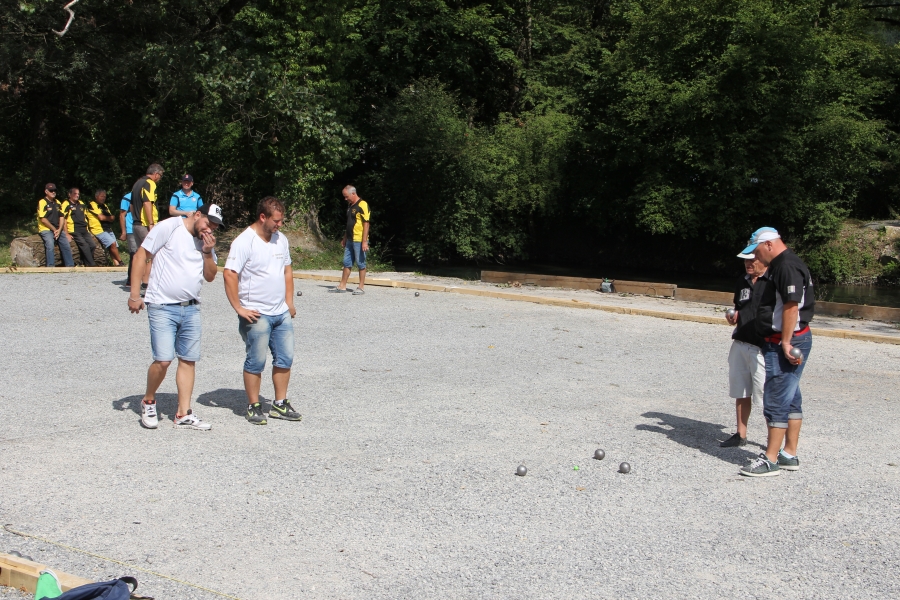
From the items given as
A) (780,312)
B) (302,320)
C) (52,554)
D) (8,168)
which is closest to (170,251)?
(52,554)

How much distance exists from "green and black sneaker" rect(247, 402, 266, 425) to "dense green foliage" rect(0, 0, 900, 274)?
16868 millimetres

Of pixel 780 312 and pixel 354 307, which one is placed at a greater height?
pixel 780 312

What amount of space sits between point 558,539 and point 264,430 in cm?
290

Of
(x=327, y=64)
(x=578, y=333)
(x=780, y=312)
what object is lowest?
(x=578, y=333)

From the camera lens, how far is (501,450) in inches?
255

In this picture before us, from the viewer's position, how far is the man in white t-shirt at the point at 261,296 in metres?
6.77

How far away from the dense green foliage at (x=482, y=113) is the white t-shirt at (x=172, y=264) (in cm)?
1621

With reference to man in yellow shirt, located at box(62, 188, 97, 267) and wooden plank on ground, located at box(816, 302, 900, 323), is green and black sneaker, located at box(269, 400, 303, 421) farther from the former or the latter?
wooden plank on ground, located at box(816, 302, 900, 323)

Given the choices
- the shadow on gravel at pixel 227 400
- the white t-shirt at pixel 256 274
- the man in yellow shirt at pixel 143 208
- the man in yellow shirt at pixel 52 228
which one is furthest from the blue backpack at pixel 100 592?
the man in yellow shirt at pixel 52 228

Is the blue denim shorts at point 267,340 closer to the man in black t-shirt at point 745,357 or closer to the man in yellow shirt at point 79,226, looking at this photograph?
the man in black t-shirt at point 745,357

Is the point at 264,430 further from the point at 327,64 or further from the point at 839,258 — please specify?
the point at 839,258

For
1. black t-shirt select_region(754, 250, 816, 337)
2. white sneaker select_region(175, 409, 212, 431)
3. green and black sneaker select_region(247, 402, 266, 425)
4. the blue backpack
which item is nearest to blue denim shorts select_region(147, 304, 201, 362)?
white sneaker select_region(175, 409, 212, 431)

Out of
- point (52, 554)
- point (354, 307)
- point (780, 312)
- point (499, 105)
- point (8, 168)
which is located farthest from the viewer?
point (499, 105)

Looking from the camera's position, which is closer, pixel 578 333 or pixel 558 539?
pixel 558 539
